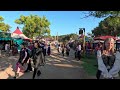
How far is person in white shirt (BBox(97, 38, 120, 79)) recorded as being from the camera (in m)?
2.82

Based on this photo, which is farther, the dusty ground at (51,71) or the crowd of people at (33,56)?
the crowd of people at (33,56)

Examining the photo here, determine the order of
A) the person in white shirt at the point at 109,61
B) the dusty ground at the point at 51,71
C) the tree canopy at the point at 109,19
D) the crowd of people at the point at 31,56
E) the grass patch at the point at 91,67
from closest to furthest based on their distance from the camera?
the person in white shirt at the point at 109,61, the dusty ground at the point at 51,71, the tree canopy at the point at 109,19, the grass patch at the point at 91,67, the crowd of people at the point at 31,56

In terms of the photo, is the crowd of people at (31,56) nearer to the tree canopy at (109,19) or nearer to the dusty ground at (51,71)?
the dusty ground at (51,71)

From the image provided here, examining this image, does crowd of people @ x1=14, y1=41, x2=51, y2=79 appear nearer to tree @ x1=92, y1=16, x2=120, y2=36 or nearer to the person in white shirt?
tree @ x1=92, y1=16, x2=120, y2=36

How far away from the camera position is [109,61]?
2859 millimetres

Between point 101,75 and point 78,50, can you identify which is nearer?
point 101,75

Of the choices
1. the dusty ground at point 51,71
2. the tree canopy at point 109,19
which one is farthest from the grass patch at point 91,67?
the tree canopy at point 109,19

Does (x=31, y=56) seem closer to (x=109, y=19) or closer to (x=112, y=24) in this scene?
(x=109, y=19)

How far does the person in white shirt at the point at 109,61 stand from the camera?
282 centimetres
